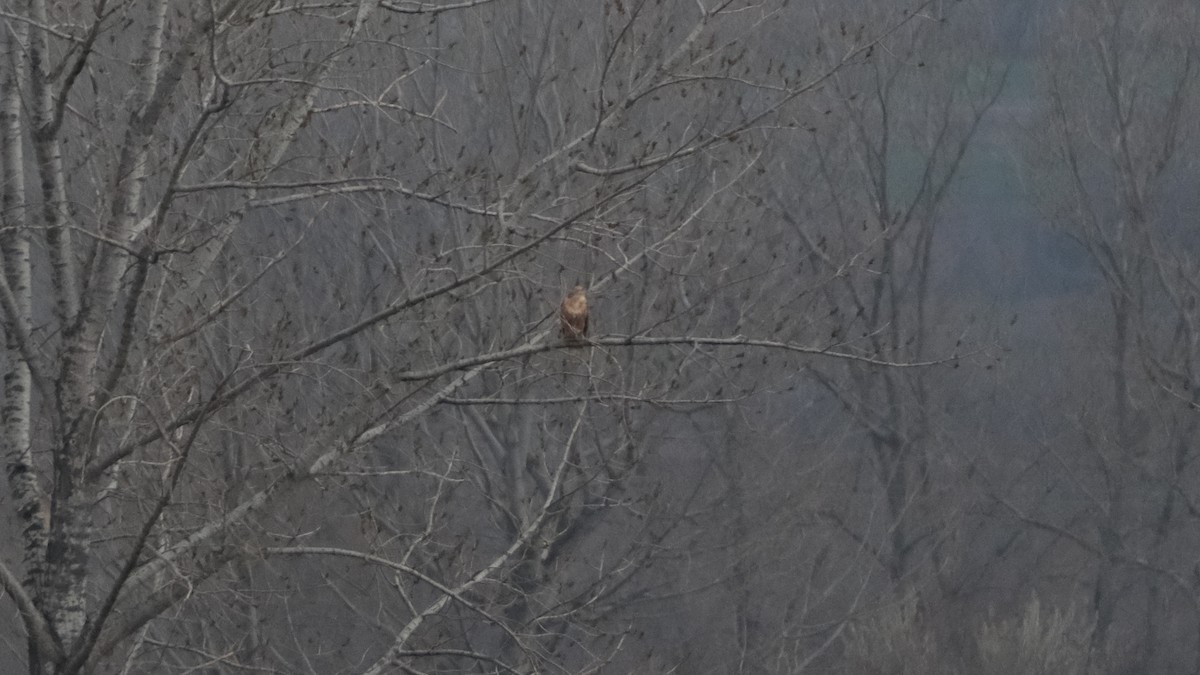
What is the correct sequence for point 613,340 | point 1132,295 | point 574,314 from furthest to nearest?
point 1132,295, point 574,314, point 613,340

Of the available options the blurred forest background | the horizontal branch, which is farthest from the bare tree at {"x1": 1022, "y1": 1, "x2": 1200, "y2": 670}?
the horizontal branch

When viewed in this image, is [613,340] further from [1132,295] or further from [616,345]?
[1132,295]

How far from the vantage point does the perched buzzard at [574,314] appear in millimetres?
6258

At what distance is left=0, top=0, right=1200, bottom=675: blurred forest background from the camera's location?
6.46 metres

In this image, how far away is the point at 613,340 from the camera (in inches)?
241

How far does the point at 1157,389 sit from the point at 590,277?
19.3 metres

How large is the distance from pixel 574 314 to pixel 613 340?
220mm

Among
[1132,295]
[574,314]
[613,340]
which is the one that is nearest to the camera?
[613,340]

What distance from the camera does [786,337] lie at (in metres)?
7.62

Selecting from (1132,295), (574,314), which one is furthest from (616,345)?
(1132,295)

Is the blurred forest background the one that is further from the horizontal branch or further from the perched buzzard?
the perched buzzard

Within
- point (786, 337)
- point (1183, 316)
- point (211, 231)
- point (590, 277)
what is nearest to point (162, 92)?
point (211, 231)

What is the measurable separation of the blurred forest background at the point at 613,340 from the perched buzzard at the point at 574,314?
0.61 feet

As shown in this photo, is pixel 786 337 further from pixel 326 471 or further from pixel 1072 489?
pixel 1072 489
